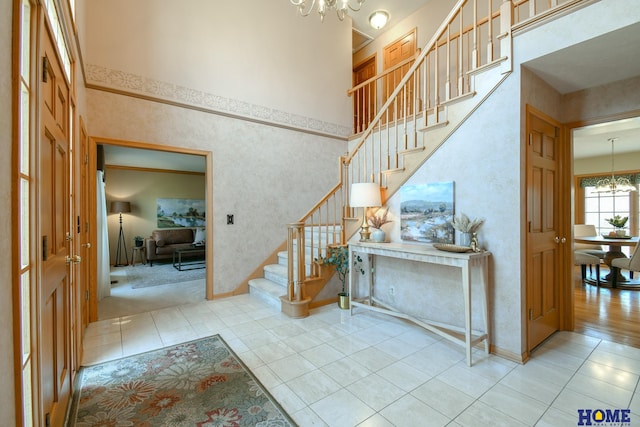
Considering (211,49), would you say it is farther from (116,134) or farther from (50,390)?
(50,390)

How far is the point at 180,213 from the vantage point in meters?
8.16

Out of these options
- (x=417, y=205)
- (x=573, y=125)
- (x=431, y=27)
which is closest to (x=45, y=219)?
(x=417, y=205)

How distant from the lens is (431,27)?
208 inches

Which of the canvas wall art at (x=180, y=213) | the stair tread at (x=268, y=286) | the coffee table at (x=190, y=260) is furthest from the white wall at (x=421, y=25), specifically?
the canvas wall art at (x=180, y=213)

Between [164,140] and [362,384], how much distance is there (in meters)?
3.66

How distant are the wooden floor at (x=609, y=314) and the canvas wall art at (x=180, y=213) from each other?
8.39 metres

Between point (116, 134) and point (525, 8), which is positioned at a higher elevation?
point (525, 8)

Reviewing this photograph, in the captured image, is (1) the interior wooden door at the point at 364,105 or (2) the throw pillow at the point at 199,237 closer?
(1) the interior wooden door at the point at 364,105

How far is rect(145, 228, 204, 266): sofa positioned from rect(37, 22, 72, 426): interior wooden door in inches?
214

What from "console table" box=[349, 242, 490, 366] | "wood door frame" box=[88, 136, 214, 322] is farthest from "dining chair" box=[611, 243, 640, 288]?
"wood door frame" box=[88, 136, 214, 322]

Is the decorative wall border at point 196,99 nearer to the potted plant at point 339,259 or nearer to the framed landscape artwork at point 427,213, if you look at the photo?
the potted plant at point 339,259

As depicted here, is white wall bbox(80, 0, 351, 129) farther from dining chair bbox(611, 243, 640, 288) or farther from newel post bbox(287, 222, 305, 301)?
dining chair bbox(611, 243, 640, 288)

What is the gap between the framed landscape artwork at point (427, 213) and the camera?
2879 mm

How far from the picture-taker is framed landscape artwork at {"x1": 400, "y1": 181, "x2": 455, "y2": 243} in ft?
9.45
